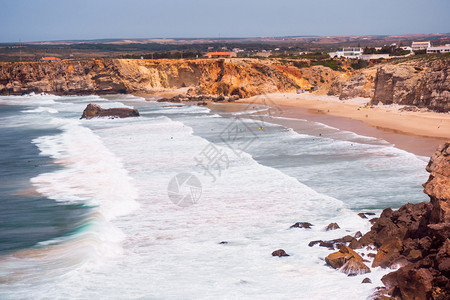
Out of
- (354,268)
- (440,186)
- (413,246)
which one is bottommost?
(354,268)

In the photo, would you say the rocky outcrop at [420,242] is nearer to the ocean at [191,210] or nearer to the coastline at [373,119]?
the ocean at [191,210]

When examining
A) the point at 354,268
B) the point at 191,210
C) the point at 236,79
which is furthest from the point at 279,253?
the point at 236,79

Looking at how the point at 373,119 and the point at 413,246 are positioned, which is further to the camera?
the point at 373,119

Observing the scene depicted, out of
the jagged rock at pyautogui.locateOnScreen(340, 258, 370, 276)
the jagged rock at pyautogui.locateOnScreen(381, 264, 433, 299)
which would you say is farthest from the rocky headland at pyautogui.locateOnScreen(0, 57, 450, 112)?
the jagged rock at pyautogui.locateOnScreen(381, 264, 433, 299)

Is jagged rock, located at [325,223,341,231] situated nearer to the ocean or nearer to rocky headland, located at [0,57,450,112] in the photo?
the ocean

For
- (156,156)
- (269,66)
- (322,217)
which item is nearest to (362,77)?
(269,66)

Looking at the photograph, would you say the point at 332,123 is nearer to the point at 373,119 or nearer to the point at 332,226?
the point at 373,119

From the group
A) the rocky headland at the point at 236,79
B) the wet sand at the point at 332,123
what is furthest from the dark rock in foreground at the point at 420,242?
the rocky headland at the point at 236,79
